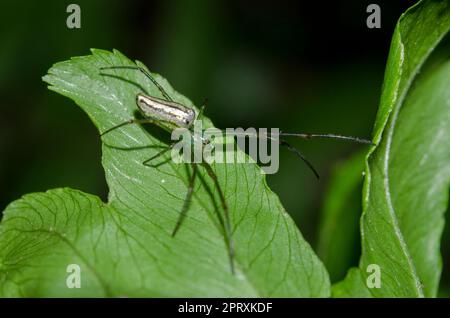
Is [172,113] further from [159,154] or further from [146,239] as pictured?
[146,239]

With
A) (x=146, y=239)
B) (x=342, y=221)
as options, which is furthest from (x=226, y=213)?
(x=342, y=221)

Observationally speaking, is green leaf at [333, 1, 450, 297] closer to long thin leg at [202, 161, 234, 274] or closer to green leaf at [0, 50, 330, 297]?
green leaf at [0, 50, 330, 297]

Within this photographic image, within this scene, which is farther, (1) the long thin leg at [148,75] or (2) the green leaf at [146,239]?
(1) the long thin leg at [148,75]

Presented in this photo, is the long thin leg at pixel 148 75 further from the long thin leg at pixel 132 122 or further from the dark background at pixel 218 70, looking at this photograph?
the dark background at pixel 218 70

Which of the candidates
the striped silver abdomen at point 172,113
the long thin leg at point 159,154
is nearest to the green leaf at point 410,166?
the long thin leg at point 159,154

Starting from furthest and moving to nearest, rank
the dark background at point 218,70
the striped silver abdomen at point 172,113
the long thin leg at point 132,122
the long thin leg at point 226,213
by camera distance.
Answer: the dark background at point 218,70, the striped silver abdomen at point 172,113, the long thin leg at point 132,122, the long thin leg at point 226,213
